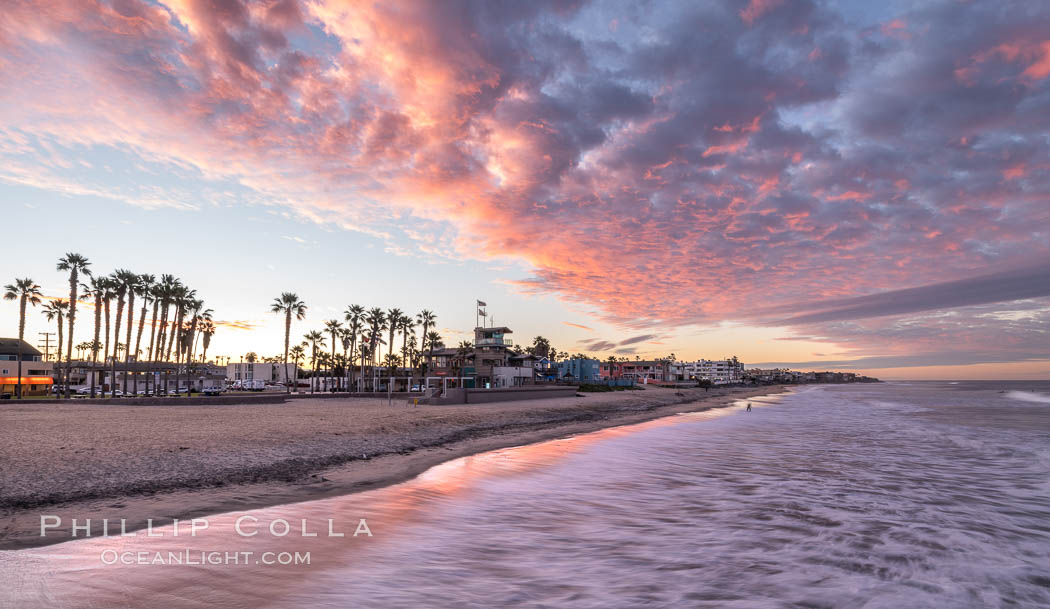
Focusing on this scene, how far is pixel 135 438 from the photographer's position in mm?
16266

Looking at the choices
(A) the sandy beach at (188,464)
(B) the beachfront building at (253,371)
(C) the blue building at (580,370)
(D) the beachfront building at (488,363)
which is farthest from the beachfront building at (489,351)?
(B) the beachfront building at (253,371)

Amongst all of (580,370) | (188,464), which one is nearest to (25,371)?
(188,464)

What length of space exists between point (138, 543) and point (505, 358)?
83698 millimetres

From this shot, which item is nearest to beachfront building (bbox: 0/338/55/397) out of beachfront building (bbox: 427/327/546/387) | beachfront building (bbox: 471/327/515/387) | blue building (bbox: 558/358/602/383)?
beachfront building (bbox: 427/327/546/387)

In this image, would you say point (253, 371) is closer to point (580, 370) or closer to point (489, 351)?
point (489, 351)

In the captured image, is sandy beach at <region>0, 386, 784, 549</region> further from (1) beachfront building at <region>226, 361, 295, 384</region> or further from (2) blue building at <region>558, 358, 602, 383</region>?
(1) beachfront building at <region>226, 361, 295, 384</region>

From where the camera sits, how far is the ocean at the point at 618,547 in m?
6.30

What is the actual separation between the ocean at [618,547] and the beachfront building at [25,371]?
82901mm

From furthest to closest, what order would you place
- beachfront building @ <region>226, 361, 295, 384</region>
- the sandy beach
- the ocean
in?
beachfront building @ <region>226, 361, 295, 384</region> < the sandy beach < the ocean

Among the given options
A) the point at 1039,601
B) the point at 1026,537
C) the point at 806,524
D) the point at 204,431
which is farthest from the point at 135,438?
the point at 1026,537

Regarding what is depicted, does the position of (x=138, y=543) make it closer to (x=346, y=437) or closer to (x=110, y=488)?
(x=110, y=488)

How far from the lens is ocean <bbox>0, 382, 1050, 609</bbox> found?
630 cm

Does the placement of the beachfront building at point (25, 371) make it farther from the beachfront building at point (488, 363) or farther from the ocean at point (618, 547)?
the ocean at point (618, 547)

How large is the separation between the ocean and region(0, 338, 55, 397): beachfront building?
82901 millimetres
